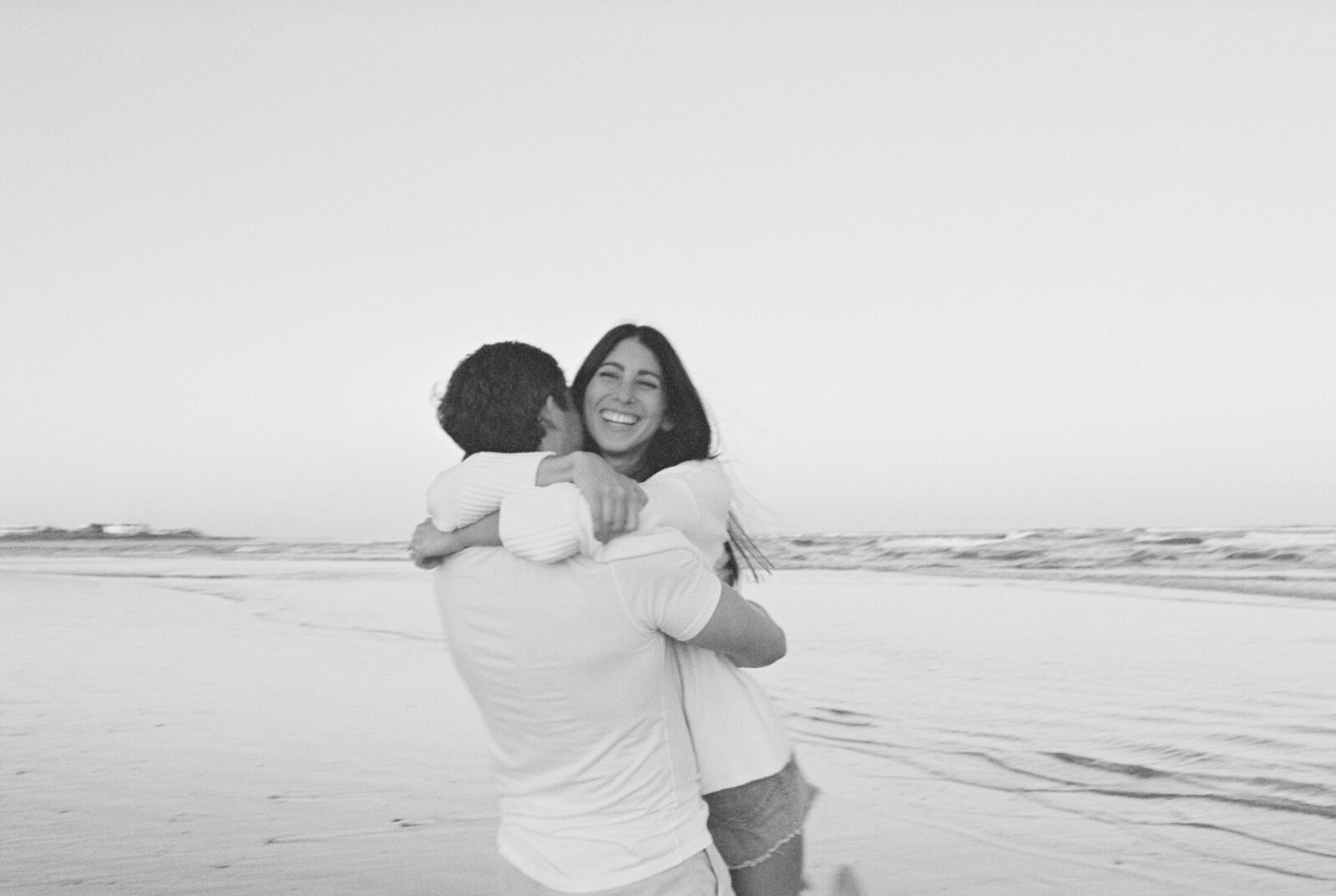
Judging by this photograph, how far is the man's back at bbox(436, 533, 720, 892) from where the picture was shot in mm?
1568

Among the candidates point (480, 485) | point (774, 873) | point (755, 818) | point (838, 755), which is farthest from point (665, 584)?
point (838, 755)

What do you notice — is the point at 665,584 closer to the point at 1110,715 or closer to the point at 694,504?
the point at 694,504

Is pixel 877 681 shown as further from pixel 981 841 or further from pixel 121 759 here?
pixel 121 759

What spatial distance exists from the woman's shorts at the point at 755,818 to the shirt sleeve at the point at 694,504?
0.40 m

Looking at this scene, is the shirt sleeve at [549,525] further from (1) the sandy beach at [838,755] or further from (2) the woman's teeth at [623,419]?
(1) the sandy beach at [838,755]

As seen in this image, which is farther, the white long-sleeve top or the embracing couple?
the white long-sleeve top

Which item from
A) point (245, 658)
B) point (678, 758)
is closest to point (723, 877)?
point (678, 758)

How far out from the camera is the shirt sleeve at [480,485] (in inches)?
67.0

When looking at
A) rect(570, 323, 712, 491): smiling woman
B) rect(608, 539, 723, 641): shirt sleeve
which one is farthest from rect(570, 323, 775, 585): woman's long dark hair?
rect(608, 539, 723, 641): shirt sleeve

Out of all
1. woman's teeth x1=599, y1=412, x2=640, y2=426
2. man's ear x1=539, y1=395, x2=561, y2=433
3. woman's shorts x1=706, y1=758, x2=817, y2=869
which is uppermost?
woman's teeth x1=599, y1=412, x2=640, y2=426

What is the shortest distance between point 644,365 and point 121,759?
3997 millimetres

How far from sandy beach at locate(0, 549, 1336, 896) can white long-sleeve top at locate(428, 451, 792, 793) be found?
6.52ft

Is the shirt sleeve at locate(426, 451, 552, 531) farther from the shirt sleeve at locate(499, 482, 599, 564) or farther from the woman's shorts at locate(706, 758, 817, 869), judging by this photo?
the woman's shorts at locate(706, 758, 817, 869)

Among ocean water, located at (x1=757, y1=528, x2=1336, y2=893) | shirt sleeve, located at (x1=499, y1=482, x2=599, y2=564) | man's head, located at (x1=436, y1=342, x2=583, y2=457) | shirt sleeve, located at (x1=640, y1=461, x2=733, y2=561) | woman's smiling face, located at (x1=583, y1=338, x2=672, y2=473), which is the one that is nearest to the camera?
shirt sleeve, located at (x1=499, y1=482, x2=599, y2=564)
